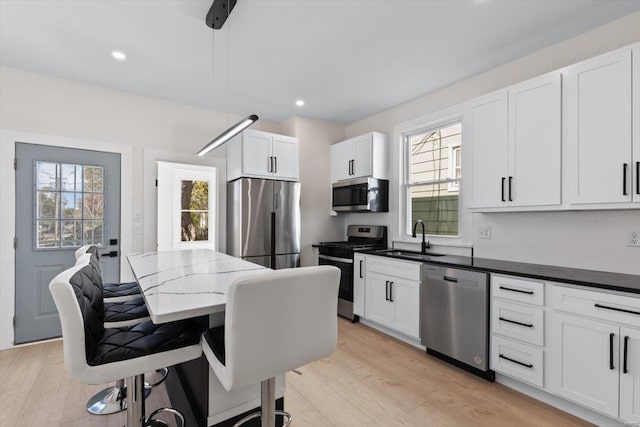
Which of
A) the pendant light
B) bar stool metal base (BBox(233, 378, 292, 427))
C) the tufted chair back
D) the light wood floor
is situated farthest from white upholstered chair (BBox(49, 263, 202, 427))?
the pendant light

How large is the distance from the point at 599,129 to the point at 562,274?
3.45 ft

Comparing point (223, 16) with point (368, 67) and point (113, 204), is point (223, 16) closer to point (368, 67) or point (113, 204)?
point (368, 67)

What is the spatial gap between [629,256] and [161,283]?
3166 millimetres

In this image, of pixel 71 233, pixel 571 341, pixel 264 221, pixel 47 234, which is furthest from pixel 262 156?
pixel 571 341

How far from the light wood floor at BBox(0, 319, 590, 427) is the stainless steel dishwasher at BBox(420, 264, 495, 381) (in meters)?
0.14

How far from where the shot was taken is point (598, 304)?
1860 mm

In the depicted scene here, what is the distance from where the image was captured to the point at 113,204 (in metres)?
3.55

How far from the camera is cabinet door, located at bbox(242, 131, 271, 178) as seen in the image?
3.89 meters

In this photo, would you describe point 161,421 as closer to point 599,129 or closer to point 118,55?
point 118,55

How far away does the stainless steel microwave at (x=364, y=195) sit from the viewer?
3990 mm

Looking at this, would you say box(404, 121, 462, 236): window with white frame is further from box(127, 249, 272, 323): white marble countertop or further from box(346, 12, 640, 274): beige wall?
box(127, 249, 272, 323): white marble countertop

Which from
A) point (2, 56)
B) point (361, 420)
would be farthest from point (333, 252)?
point (2, 56)

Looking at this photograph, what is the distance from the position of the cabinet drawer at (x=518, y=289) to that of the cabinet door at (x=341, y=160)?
246cm

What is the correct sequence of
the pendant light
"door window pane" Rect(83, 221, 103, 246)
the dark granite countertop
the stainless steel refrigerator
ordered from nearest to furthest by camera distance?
the dark granite countertop → the pendant light → "door window pane" Rect(83, 221, 103, 246) → the stainless steel refrigerator
